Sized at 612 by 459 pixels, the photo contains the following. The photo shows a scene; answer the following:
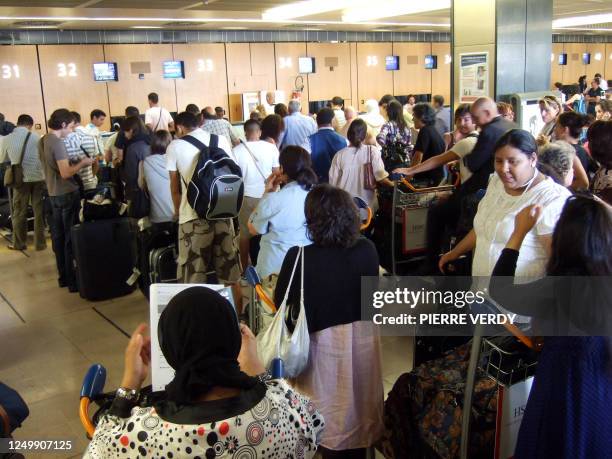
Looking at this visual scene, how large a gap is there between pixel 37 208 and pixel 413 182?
439 centimetres

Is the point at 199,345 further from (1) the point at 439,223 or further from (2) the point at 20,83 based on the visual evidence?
(2) the point at 20,83

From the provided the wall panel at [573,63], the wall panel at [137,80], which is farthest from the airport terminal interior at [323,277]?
the wall panel at [573,63]

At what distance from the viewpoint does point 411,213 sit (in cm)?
450

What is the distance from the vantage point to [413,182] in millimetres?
4957

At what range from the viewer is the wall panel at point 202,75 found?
43.5ft

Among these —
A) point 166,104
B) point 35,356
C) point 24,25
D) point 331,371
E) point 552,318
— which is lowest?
point 35,356

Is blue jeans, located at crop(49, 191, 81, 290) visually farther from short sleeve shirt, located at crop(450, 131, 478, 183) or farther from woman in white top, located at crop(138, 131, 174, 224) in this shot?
short sleeve shirt, located at crop(450, 131, 478, 183)

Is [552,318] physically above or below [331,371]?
above

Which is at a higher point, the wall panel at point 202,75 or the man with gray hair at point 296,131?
the wall panel at point 202,75

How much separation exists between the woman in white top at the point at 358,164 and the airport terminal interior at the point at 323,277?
18mm

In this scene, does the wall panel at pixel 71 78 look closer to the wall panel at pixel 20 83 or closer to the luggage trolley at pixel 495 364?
the wall panel at pixel 20 83

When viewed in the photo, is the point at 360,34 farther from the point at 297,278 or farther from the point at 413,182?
the point at 297,278

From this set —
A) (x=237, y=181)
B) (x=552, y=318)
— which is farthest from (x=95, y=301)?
(x=552, y=318)

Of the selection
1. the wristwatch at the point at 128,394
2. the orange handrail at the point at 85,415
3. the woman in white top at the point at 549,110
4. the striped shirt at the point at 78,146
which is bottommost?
the orange handrail at the point at 85,415
